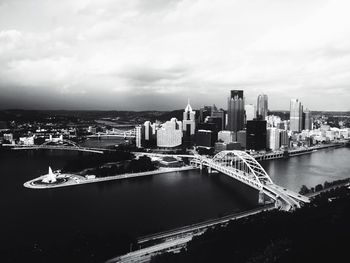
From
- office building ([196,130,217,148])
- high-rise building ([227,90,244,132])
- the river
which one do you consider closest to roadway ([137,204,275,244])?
the river

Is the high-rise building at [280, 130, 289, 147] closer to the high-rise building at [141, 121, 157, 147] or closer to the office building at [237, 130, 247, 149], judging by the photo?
the office building at [237, 130, 247, 149]

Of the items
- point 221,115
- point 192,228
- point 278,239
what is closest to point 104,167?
point 192,228

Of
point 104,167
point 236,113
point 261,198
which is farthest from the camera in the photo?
point 236,113

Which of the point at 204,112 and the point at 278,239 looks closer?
the point at 278,239

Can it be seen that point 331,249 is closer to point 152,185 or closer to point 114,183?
point 152,185

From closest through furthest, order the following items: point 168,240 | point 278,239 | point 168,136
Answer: point 278,239
point 168,240
point 168,136

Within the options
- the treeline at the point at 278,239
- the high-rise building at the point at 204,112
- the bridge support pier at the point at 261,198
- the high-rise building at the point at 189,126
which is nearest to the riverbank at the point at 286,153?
the high-rise building at the point at 189,126

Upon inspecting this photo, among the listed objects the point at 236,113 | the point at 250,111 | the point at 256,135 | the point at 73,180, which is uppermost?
the point at 250,111

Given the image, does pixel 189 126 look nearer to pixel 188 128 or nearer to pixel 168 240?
pixel 188 128
